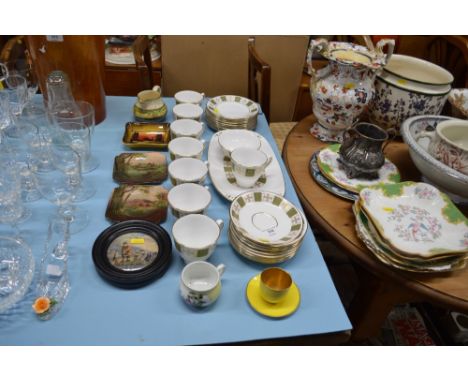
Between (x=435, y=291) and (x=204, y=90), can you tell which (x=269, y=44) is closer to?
(x=204, y=90)

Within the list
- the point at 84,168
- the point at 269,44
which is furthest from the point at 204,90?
the point at 84,168

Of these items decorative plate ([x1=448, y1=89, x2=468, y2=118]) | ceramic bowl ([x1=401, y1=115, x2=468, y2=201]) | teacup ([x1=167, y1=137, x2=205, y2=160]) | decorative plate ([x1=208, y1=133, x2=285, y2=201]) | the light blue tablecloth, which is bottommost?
the light blue tablecloth

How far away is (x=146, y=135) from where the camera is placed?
1.20 meters

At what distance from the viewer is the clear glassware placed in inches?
26.4

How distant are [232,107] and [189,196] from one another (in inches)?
21.7

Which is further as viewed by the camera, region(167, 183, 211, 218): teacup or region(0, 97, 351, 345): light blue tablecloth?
region(167, 183, 211, 218): teacup

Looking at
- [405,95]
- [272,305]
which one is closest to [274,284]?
[272,305]

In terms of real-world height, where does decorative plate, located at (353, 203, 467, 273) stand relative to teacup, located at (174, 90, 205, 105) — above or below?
below

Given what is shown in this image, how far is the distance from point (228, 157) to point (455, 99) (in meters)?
0.78

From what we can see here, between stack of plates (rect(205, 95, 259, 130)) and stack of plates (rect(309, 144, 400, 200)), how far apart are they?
0.94 ft

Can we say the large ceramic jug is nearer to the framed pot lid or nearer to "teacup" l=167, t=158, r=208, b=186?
"teacup" l=167, t=158, r=208, b=186

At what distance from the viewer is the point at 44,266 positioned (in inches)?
30.1

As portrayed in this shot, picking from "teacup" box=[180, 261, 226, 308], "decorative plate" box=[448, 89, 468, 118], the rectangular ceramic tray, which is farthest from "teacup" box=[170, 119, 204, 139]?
"decorative plate" box=[448, 89, 468, 118]

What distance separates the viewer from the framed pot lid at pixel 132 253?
0.74 metres
